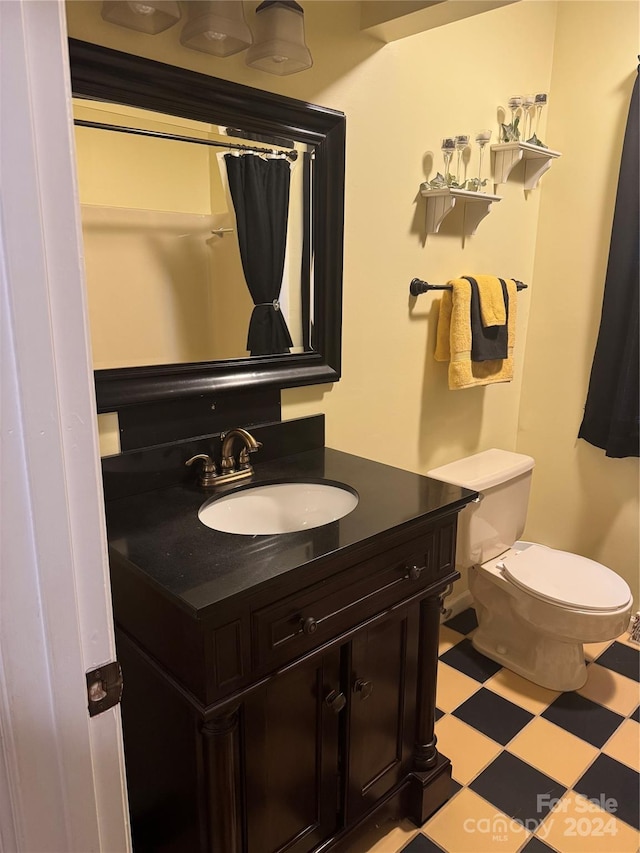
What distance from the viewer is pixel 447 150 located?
6.23ft

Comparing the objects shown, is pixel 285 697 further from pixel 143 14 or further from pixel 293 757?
pixel 143 14

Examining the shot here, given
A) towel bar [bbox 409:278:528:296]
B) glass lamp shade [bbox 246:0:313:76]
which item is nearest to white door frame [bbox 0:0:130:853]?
glass lamp shade [bbox 246:0:313:76]

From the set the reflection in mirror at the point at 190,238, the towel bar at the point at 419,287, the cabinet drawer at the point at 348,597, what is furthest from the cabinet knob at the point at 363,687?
the towel bar at the point at 419,287

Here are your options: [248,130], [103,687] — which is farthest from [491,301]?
[103,687]

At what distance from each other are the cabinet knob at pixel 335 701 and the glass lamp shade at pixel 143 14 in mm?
1429

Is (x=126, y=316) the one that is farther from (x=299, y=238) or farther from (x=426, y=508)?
(x=426, y=508)

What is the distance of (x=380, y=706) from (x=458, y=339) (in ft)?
3.79

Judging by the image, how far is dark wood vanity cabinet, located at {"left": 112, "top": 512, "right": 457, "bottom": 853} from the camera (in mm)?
1058

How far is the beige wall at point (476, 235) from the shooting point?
167 cm

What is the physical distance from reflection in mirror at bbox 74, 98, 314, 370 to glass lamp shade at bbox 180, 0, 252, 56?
0.52 feet

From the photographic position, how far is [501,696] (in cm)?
209

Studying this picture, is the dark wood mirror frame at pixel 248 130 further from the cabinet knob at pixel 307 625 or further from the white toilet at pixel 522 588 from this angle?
the white toilet at pixel 522 588

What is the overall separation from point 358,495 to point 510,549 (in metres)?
1.12

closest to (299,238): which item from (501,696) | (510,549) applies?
(510,549)
